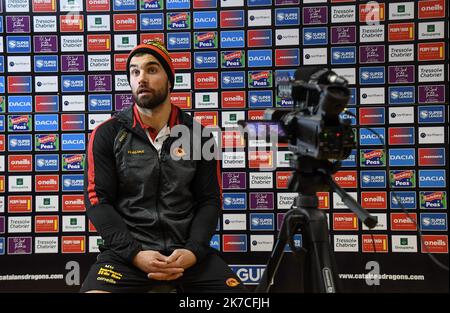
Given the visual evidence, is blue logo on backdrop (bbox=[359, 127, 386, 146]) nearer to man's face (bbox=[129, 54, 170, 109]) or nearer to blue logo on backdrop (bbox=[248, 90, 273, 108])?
blue logo on backdrop (bbox=[248, 90, 273, 108])

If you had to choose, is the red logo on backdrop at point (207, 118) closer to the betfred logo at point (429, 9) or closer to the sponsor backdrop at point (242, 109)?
the sponsor backdrop at point (242, 109)

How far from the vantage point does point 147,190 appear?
1.83 m

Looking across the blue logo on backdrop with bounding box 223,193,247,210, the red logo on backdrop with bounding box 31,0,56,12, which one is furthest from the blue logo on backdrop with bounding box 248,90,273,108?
the red logo on backdrop with bounding box 31,0,56,12

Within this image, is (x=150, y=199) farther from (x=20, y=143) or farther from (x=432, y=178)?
(x=432, y=178)

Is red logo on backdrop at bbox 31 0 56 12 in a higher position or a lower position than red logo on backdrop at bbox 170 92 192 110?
higher

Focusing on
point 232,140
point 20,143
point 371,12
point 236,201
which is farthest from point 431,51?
point 20,143

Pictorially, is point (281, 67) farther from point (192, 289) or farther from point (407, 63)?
point (192, 289)

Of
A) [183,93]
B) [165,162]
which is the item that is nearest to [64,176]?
[183,93]

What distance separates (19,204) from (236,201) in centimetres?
123

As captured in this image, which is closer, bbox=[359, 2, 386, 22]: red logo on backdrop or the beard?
the beard

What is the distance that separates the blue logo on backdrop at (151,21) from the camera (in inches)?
102

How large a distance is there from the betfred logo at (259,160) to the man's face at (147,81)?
0.79 m

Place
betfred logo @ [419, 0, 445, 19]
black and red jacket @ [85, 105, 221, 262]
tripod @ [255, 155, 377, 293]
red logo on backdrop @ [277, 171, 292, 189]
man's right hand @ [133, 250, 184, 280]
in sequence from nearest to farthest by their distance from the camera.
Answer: tripod @ [255, 155, 377, 293]
man's right hand @ [133, 250, 184, 280]
black and red jacket @ [85, 105, 221, 262]
betfred logo @ [419, 0, 445, 19]
red logo on backdrop @ [277, 171, 292, 189]

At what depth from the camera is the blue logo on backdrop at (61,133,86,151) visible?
8.54 feet
